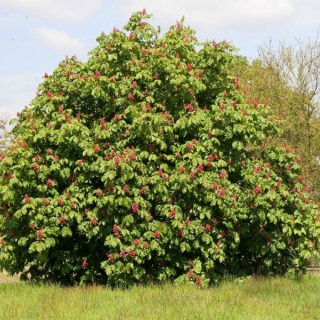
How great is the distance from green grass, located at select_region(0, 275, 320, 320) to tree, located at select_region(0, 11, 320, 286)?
3.57 ft

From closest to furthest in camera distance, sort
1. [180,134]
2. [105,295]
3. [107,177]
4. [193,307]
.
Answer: [193,307] → [105,295] → [107,177] → [180,134]

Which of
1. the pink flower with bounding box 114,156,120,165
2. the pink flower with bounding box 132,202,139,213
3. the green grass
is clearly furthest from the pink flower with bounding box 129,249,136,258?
the pink flower with bounding box 114,156,120,165

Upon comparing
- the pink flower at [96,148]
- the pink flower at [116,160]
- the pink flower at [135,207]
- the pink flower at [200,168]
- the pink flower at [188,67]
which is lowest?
the pink flower at [135,207]

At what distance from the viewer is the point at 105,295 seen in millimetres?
11680

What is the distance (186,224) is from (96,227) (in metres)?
2.06

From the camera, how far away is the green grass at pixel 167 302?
938 centimetres

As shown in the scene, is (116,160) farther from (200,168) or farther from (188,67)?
(188,67)

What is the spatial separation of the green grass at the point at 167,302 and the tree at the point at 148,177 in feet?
3.57

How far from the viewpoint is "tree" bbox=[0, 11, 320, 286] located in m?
12.9

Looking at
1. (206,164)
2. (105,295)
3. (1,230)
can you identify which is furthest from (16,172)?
(206,164)

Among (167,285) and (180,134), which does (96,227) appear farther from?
(180,134)

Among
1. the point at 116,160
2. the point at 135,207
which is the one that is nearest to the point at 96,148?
the point at 116,160

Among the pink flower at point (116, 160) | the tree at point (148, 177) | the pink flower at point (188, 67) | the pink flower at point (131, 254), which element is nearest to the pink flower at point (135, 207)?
the tree at point (148, 177)

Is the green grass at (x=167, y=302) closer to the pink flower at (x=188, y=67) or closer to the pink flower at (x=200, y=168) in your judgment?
the pink flower at (x=200, y=168)
